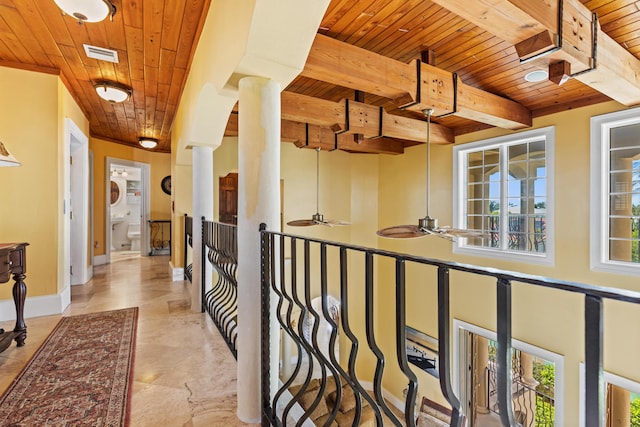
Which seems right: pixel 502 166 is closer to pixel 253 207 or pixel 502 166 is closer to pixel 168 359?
pixel 253 207

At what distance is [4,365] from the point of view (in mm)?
2055

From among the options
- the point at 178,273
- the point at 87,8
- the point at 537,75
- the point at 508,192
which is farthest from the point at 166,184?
the point at 537,75

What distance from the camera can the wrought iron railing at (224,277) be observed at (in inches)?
85.4

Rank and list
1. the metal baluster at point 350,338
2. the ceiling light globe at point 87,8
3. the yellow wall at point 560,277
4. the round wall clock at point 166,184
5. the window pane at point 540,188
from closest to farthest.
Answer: the metal baluster at point 350,338 < the ceiling light globe at point 87,8 < the yellow wall at point 560,277 < the window pane at point 540,188 < the round wall clock at point 166,184

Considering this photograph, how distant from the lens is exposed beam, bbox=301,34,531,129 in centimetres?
228

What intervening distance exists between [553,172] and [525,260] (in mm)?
1106

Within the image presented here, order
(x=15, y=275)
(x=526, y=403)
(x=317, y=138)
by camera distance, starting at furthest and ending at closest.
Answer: (x=526, y=403) < (x=317, y=138) < (x=15, y=275)

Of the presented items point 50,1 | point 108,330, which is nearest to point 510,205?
point 108,330

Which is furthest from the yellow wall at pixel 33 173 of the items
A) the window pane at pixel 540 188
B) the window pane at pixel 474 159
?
the window pane at pixel 540 188

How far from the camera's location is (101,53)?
271 centimetres

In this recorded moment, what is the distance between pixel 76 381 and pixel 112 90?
9.17ft

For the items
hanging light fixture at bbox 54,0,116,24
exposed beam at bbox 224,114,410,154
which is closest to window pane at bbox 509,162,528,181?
exposed beam at bbox 224,114,410,154

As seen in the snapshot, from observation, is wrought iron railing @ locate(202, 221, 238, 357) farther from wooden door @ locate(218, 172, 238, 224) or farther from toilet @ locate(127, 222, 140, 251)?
toilet @ locate(127, 222, 140, 251)

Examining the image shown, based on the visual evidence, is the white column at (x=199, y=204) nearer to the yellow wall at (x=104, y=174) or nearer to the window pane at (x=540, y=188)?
the yellow wall at (x=104, y=174)
